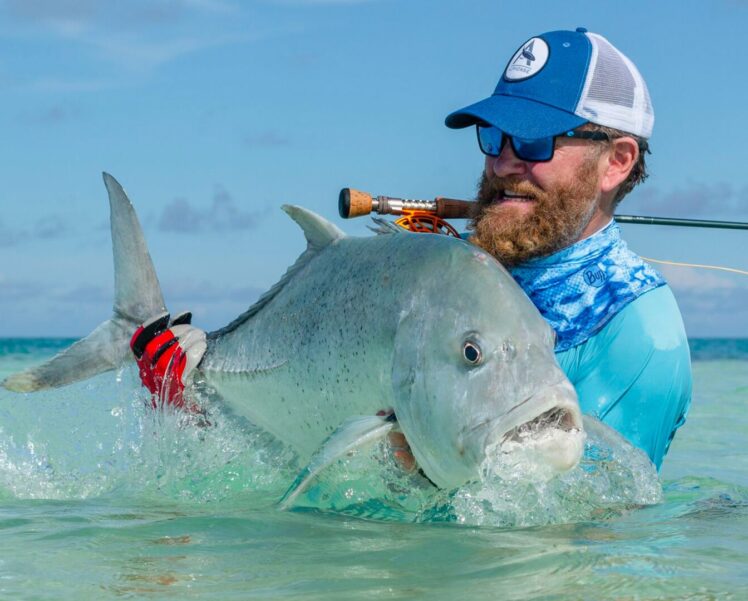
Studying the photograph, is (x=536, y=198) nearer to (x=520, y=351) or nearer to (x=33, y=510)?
(x=520, y=351)

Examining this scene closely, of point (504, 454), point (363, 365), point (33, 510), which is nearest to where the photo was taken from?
point (504, 454)

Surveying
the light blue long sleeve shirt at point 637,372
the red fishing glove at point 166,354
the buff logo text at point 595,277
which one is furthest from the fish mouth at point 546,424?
the red fishing glove at point 166,354

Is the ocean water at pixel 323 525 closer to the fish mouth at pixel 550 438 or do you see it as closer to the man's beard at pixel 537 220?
the fish mouth at pixel 550 438

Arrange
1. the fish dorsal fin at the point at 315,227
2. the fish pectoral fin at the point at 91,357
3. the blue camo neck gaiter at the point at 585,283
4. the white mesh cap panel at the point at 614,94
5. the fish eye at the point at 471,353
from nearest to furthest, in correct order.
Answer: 1. the fish eye at the point at 471,353
2. the fish dorsal fin at the point at 315,227
3. the blue camo neck gaiter at the point at 585,283
4. the white mesh cap panel at the point at 614,94
5. the fish pectoral fin at the point at 91,357

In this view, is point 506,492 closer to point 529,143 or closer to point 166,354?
point 529,143

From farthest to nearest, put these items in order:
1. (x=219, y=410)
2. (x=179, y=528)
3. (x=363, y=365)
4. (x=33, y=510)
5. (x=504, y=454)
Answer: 1. (x=219, y=410)
2. (x=33, y=510)
3. (x=179, y=528)
4. (x=363, y=365)
5. (x=504, y=454)

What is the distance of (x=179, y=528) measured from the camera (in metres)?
3.85

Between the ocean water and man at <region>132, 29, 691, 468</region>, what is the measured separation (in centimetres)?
31

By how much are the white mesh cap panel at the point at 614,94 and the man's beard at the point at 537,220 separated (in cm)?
21

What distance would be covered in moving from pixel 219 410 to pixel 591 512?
161cm

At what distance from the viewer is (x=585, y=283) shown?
4457 mm

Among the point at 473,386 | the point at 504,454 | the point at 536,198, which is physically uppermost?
the point at 536,198

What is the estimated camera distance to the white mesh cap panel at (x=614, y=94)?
4.57 metres

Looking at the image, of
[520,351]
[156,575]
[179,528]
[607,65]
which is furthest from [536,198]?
[156,575]
